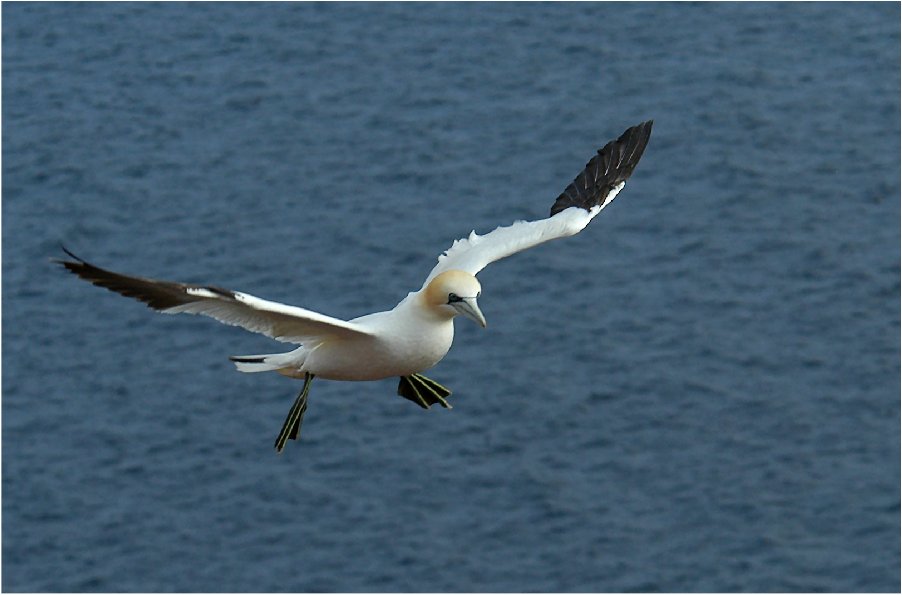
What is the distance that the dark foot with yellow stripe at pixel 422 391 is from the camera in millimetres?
21375

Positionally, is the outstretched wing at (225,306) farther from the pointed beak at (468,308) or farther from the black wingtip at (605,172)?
the black wingtip at (605,172)

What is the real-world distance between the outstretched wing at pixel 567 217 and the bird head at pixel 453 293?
0.92 m

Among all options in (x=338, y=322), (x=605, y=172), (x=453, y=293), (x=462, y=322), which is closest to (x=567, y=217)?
(x=605, y=172)

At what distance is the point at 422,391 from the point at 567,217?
2.45 meters

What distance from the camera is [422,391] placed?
71.2 ft

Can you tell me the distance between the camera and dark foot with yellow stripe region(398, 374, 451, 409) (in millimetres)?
21375

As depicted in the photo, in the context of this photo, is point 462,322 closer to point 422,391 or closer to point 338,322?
point 422,391

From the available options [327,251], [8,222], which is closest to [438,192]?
[327,251]

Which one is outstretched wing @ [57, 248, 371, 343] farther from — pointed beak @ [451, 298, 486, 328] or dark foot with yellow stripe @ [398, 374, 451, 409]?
dark foot with yellow stripe @ [398, 374, 451, 409]

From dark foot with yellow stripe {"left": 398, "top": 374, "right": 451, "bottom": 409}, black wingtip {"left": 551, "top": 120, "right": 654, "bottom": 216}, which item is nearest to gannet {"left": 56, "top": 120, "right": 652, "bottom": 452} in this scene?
dark foot with yellow stripe {"left": 398, "top": 374, "right": 451, "bottom": 409}

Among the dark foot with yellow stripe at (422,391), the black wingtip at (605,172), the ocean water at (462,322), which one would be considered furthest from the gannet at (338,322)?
the ocean water at (462,322)

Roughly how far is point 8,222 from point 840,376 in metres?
28.0

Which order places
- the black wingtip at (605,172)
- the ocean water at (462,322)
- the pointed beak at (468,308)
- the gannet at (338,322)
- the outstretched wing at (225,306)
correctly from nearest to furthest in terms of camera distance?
the outstretched wing at (225,306)
the gannet at (338,322)
the pointed beak at (468,308)
the black wingtip at (605,172)
the ocean water at (462,322)

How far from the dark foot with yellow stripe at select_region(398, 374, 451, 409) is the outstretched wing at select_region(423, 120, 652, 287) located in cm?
138
